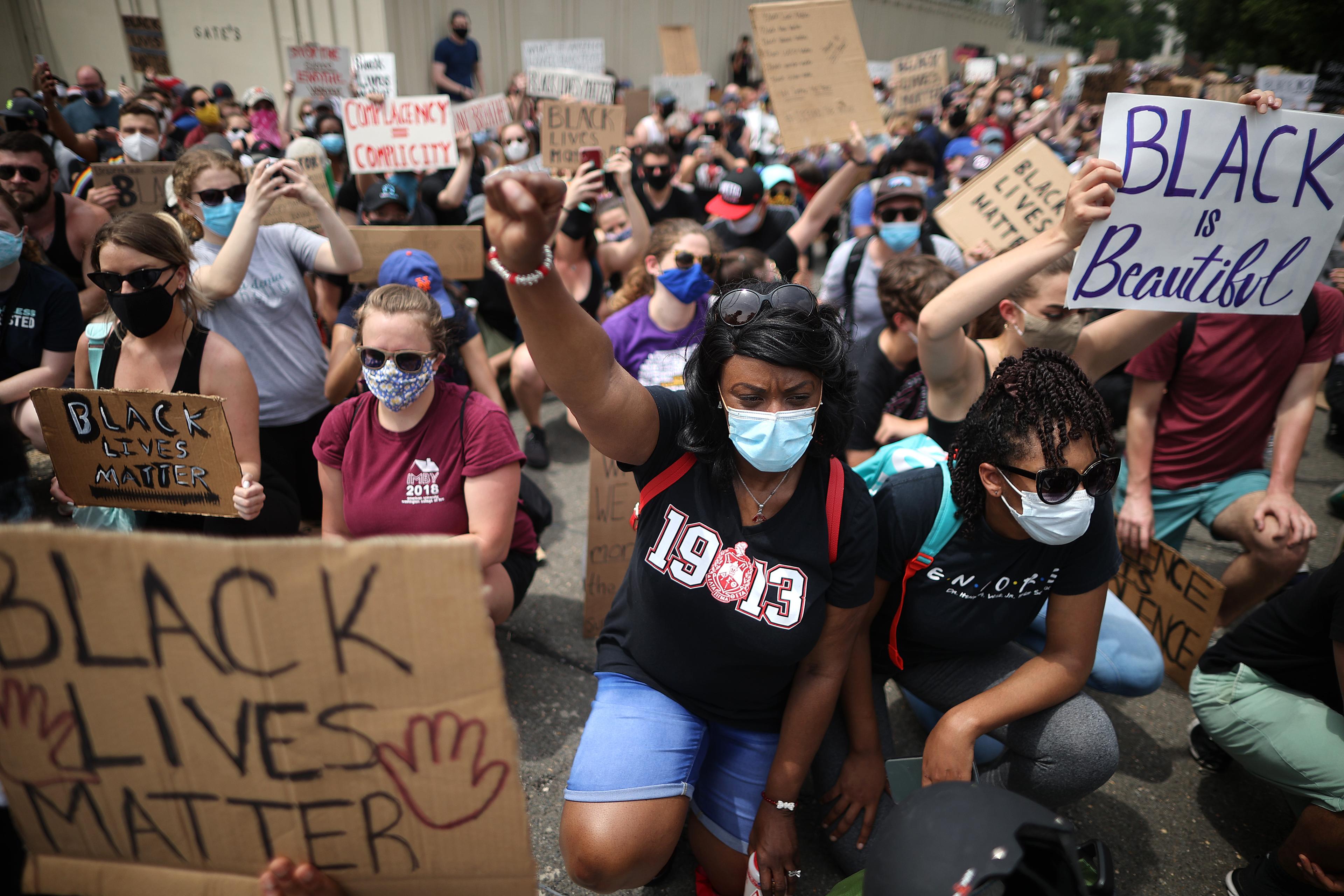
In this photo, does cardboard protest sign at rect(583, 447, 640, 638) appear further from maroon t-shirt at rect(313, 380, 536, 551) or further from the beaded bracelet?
the beaded bracelet

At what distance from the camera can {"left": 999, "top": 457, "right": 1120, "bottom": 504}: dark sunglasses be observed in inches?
74.4

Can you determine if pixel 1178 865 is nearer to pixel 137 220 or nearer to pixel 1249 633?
pixel 1249 633

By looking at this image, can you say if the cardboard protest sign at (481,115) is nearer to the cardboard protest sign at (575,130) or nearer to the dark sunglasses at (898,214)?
the cardboard protest sign at (575,130)

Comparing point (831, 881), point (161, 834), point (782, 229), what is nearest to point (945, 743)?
point (831, 881)

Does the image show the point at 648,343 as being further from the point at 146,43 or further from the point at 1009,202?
the point at 146,43

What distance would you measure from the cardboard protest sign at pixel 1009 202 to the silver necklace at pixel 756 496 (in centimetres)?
248

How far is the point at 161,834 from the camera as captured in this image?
1199 millimetres

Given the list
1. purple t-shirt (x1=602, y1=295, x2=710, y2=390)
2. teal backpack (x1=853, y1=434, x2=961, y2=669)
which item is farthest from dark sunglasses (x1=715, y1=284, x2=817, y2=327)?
purple t-shirt (x1=602, y1=295, x2=710, y2=390)

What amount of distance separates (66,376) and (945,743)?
12.5 feet

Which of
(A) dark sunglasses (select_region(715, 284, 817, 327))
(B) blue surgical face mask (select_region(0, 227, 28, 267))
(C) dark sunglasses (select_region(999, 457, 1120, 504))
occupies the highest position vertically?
(A) dark sunglasses (select_region(715, 284, 817, 327))

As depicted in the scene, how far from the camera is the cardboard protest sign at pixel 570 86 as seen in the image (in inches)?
326

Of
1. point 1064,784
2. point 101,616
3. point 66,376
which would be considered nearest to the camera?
point 101,616

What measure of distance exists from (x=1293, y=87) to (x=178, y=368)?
46.6ft

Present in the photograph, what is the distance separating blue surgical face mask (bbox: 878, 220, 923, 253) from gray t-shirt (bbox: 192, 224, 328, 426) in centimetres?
301
